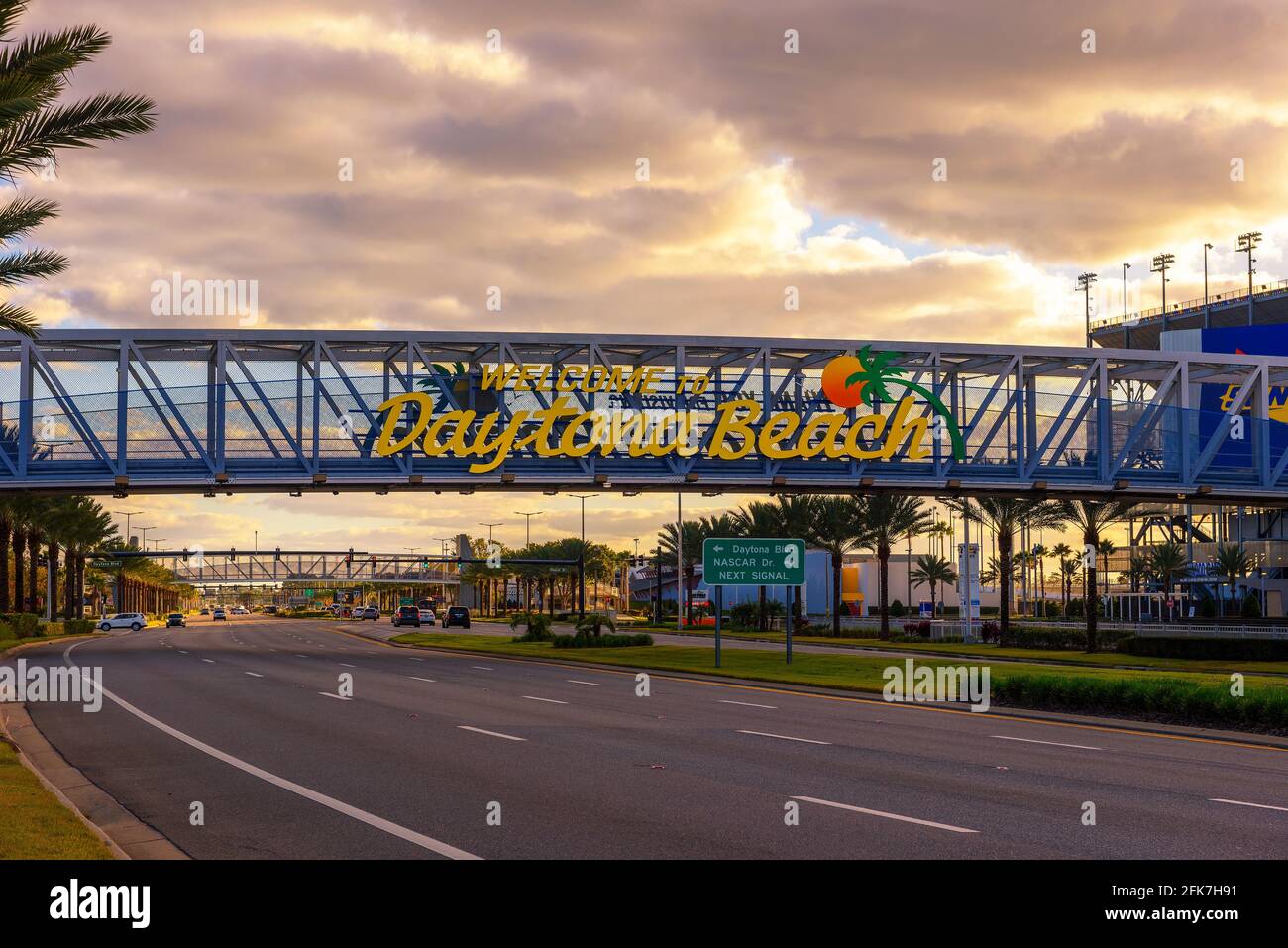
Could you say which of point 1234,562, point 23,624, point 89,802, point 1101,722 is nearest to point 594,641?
point 23,624

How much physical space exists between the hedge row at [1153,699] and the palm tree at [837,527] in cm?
4769

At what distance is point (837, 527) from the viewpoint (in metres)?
80.1

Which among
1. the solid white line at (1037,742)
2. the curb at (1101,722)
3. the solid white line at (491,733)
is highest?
the solid white line at (491,733)

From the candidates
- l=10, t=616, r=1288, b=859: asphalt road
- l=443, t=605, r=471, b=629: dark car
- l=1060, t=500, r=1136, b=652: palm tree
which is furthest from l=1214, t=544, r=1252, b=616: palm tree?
l=10, t=616, r=1288, b=859: asphalt road

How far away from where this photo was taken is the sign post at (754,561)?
1804 inches

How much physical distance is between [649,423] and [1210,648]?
77.1 feet

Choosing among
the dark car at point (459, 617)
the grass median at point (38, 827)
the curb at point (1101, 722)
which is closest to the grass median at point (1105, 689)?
the curb at point (1101, 722)

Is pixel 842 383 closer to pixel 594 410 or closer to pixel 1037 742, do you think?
pixel 594 410

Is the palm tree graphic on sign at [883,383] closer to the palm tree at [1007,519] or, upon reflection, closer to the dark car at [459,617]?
the palm tree at [1007,519]

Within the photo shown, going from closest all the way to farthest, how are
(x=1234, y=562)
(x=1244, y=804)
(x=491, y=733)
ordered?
(x=1244, y=804) < (x=491, y=733) < (x=1234, y=562)

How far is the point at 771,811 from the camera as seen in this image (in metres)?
13.5

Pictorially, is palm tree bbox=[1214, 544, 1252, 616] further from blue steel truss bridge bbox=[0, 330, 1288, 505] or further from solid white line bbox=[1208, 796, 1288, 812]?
solid white line bbox=[1208, 796, 1288, 812]

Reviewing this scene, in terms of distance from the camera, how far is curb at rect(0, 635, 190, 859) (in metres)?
11.7
